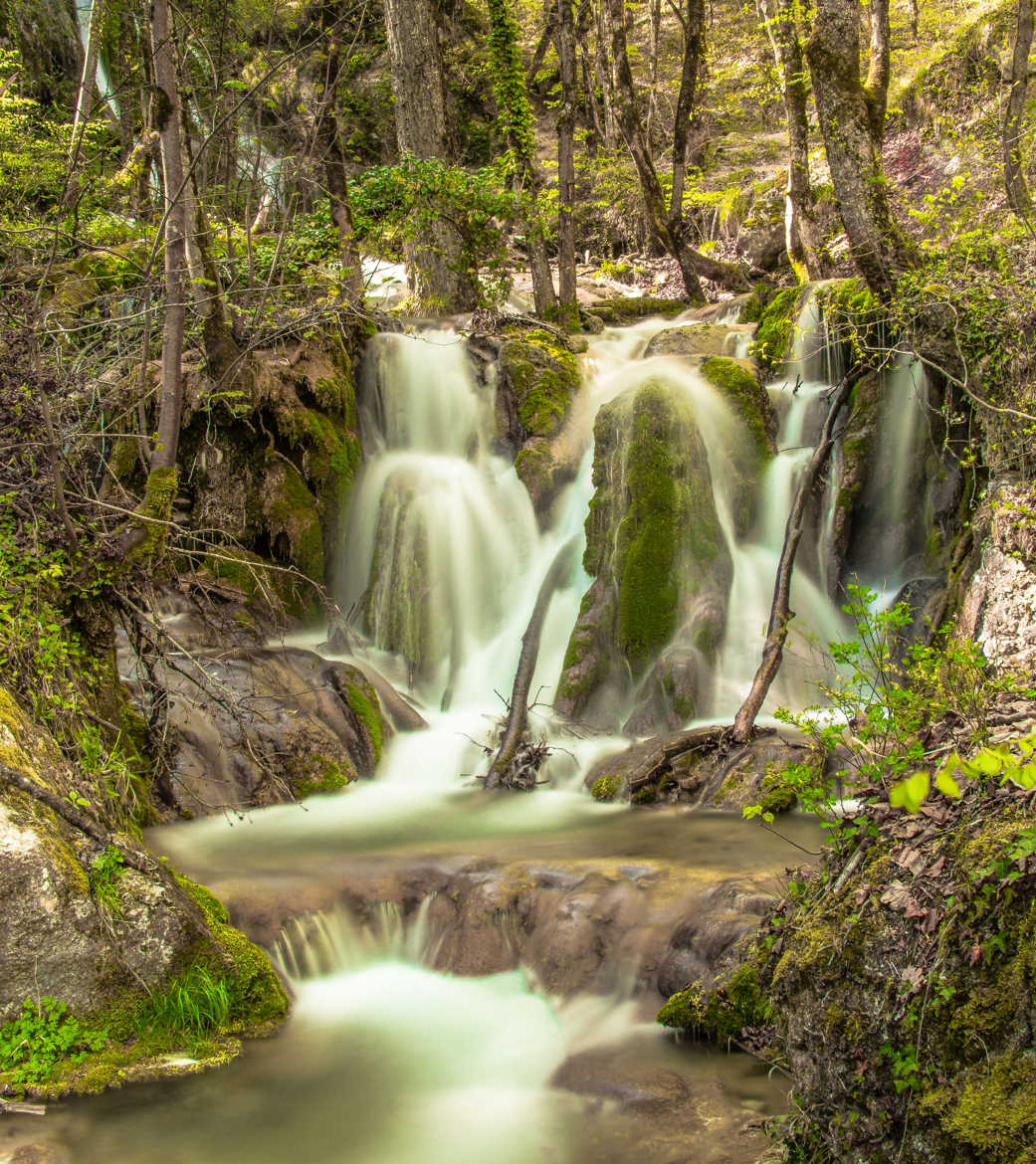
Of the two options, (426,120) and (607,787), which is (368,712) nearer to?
(607,787)

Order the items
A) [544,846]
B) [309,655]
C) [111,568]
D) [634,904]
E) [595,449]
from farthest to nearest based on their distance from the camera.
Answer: [595,449] < [309,655] < [544,846] < [111,568] < [634,904]

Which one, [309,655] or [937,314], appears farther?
[309,655]

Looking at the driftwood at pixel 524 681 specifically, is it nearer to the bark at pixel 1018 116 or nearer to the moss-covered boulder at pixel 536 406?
the moss-covered boulder at pixel 536 406

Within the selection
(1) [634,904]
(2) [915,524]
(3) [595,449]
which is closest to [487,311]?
(3) [595,449]

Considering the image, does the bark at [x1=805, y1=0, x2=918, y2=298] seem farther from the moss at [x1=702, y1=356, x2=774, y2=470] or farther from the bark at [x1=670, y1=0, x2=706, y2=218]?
the bark at [x1=670, y1=0, x2=706, y2=218]

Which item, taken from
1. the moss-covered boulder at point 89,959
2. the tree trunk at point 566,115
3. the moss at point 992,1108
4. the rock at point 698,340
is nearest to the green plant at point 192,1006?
the moss-covered boulder at point 89,959

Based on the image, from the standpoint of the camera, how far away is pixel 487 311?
12930 millimetres

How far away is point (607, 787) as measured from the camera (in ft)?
24.0

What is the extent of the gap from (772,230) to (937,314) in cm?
1168

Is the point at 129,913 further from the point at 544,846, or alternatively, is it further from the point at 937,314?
the point at 937,314

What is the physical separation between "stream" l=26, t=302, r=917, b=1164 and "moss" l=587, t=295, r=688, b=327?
6335mm

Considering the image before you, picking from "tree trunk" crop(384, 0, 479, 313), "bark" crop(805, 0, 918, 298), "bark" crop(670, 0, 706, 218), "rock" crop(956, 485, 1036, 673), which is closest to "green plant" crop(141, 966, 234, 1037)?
"rock" crop(956, 485, 1036, 673)

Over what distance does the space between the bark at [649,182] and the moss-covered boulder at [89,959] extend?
43.3 ft

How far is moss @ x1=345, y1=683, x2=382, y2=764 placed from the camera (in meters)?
8.29
